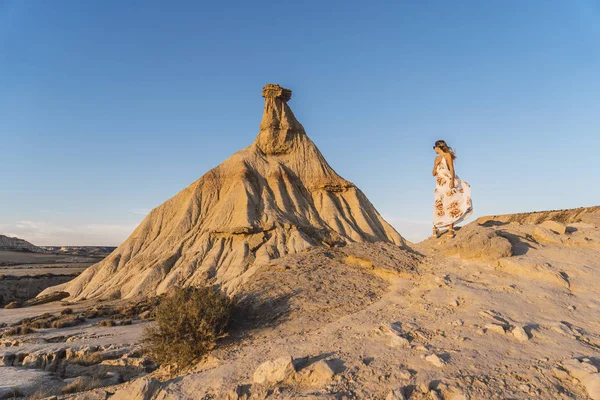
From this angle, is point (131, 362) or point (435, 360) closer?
point (435, 360)

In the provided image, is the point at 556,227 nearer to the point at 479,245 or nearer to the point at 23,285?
the point at 479,245

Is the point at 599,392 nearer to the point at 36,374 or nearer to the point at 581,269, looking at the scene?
the point at 581,269

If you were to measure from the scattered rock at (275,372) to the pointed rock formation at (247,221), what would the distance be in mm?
14942

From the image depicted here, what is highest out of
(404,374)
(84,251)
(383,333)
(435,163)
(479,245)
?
(435,163)

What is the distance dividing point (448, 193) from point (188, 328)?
657 cm

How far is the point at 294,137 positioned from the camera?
33.8 metres

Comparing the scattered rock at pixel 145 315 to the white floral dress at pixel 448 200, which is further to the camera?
the scattered rock at pixel 145 315

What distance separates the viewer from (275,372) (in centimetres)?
492

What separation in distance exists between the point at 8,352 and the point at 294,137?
25550 millimetres

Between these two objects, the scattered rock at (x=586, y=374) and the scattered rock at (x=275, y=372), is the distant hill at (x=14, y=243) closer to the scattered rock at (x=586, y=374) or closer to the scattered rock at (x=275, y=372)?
the scattered rock at (x=275, y=372)

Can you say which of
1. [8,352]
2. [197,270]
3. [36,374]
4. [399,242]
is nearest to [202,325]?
[36,374]

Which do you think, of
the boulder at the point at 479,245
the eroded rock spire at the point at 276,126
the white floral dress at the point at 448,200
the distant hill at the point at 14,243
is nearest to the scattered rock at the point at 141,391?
the boulder at the point at 479,245

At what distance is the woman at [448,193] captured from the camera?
9320mm

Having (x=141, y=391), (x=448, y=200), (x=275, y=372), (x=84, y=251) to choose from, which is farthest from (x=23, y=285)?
(x=84, y=251)
